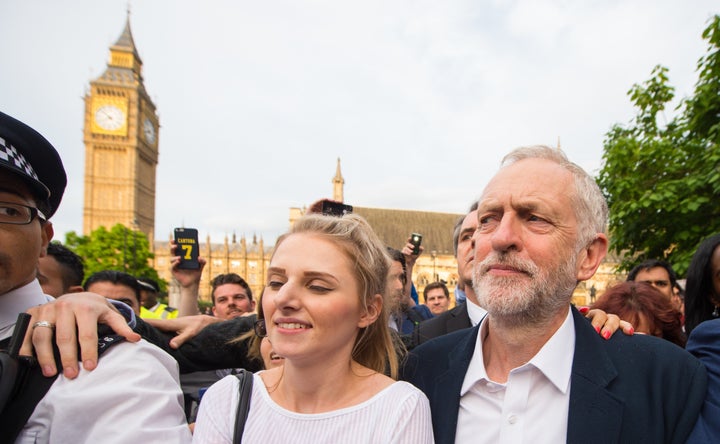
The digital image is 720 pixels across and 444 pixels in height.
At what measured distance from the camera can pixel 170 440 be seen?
4.75 ft

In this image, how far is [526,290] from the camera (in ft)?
5.61

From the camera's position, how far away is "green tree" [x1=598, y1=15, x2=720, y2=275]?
29.5 feet

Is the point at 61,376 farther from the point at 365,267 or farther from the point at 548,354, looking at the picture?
the point at 548,354

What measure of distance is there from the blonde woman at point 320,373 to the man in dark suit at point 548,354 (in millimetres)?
229

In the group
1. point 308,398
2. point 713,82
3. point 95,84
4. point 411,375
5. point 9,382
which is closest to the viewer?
point 9,382

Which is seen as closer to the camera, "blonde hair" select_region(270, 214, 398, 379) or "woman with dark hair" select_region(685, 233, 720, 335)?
"blonde hair" select_region(270, 214, 398, 379)

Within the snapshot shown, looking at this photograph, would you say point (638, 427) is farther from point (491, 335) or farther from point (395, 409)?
point (395, 409)

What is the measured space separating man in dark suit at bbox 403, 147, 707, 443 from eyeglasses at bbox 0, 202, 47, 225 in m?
1.58

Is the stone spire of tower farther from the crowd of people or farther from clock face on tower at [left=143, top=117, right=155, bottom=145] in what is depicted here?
the crowd of people

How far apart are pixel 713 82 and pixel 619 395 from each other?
10409 millimetres

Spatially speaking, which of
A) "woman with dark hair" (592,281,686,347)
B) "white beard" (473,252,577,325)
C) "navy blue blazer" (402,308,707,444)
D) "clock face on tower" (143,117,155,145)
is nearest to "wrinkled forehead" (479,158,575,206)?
"white beard" (473,252,577,325)

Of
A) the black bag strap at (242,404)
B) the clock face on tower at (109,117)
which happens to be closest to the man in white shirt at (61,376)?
the black bag strap at (242,404)

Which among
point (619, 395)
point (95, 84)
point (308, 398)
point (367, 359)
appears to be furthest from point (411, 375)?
point (95, 84)

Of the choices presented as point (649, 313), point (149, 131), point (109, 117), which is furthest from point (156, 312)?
point (149, 131)
